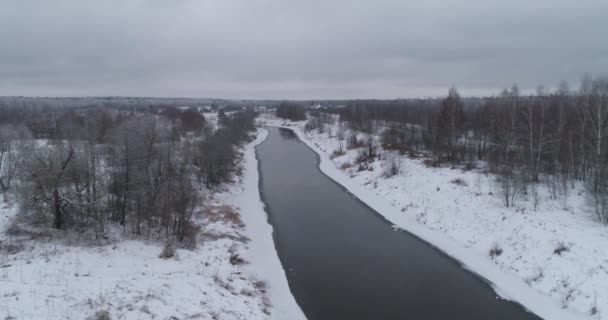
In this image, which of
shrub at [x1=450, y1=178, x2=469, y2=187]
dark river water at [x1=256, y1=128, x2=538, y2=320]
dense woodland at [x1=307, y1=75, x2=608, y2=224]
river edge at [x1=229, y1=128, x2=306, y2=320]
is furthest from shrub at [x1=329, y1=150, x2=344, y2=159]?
shrub at [x1=450, y1=178, x2=469, y2=187]

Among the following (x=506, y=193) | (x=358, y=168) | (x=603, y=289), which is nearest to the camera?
(x=603, y=289)

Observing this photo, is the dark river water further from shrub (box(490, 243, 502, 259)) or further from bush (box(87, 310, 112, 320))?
bush (box(87, 310, 112, 320))

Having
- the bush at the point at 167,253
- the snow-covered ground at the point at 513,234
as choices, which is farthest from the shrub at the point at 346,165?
the bush at the point at 167,253

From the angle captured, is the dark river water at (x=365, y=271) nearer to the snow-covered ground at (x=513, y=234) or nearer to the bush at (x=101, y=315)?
the snow-covered ground at (x=513, y=234)

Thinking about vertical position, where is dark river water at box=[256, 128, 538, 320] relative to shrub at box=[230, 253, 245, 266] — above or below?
below

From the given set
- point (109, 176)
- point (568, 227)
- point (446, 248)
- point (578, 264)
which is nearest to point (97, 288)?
point (109, 176)

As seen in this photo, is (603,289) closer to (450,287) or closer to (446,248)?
(450,287)

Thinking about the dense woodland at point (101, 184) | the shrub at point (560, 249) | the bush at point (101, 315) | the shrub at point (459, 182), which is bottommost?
the shrub at point (560, 249)
